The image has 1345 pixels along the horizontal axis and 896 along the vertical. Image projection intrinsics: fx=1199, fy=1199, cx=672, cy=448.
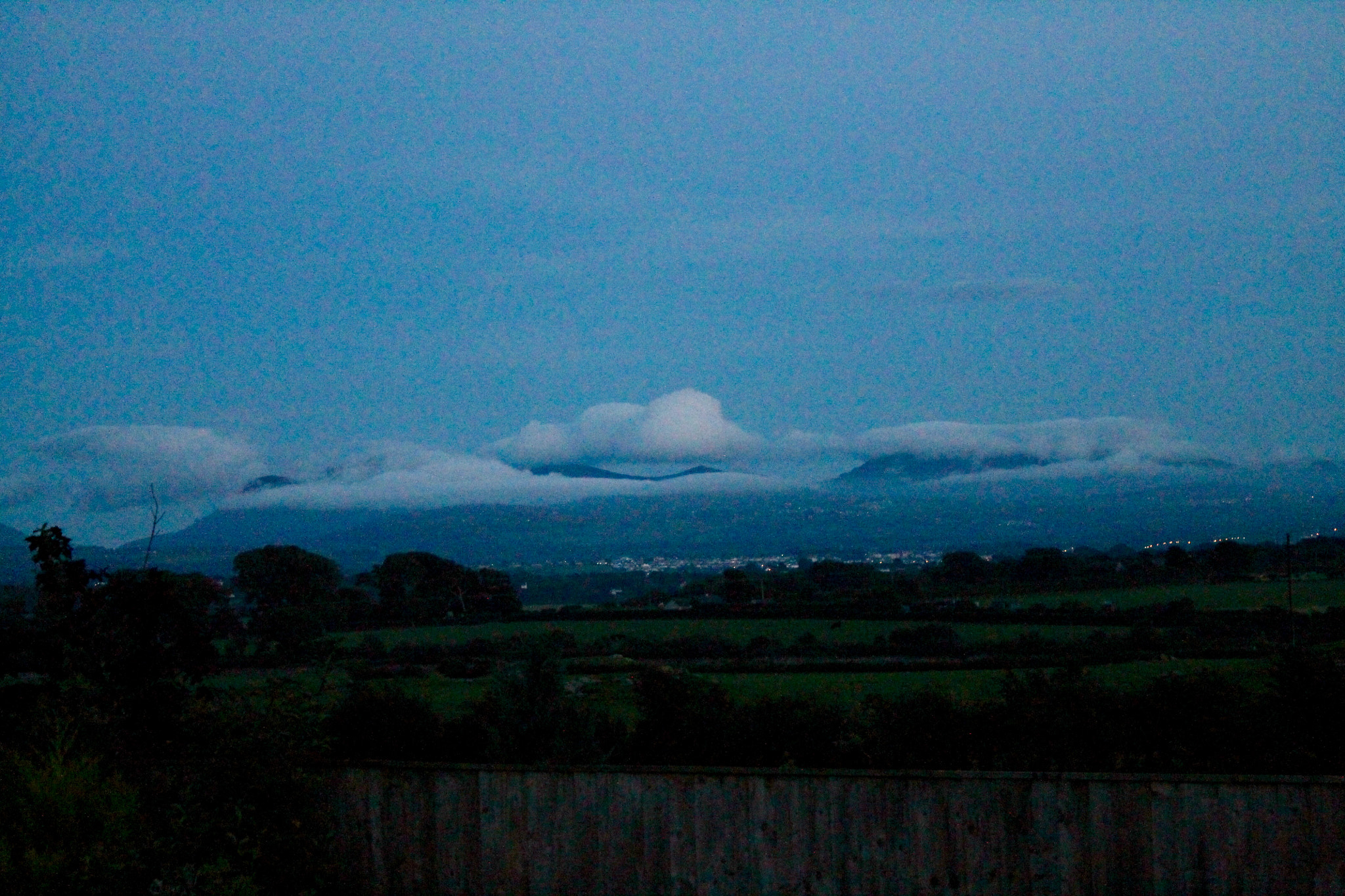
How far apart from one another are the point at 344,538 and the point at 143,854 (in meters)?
71.4

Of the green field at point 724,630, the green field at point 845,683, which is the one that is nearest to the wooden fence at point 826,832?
the green field at point 845,683

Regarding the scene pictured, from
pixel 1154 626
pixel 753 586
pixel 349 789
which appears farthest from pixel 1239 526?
pixel 349 789

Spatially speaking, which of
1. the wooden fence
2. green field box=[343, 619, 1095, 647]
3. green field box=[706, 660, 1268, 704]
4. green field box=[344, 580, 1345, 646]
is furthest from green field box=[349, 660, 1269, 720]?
green field box=[344, 580, 1345, 646]

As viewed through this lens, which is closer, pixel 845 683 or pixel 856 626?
pixel 845 683

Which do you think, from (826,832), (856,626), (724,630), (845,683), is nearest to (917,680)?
(845,683)

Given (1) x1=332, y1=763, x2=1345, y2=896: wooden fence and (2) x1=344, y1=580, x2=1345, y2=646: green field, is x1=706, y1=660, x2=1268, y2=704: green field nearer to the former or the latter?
(1) x1=332, y1=763, x2=1345, y2=896: wooden fence

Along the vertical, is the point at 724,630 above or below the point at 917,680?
above

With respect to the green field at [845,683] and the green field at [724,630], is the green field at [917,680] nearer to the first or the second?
the green field at [845,683]

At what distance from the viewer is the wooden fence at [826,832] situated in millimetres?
7664

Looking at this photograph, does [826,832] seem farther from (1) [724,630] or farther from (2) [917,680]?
(1) [724,630]

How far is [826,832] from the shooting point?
8.31 meters

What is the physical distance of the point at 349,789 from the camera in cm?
927

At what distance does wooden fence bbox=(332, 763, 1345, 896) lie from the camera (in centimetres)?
766

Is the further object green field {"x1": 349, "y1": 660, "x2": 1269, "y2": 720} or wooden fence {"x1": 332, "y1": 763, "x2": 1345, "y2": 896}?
green field {"x1": 349, "y1": 660, "x2": 1269, "y2": 720}
